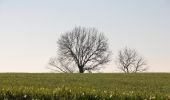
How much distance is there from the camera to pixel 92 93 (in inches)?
606

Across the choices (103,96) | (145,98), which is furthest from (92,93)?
(145,98)

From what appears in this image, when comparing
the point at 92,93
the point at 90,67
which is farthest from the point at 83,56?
the point at 92,93

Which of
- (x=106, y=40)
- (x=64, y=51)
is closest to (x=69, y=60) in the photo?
(x=64, y=51)

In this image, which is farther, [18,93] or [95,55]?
[95,55]

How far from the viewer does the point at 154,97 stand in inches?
594

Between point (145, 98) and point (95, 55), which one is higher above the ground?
point (95, 55)

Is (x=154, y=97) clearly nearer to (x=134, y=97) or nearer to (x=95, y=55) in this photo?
(x=134, y=97)

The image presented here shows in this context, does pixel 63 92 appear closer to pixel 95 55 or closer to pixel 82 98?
pixel 82 98

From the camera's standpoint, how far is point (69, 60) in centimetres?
11100

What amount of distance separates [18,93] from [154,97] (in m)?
4.50

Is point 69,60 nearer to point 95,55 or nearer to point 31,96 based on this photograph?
point 95,55

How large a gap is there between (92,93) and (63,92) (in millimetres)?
984

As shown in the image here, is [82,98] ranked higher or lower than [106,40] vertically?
lower

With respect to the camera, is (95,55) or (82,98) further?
(95,55)
